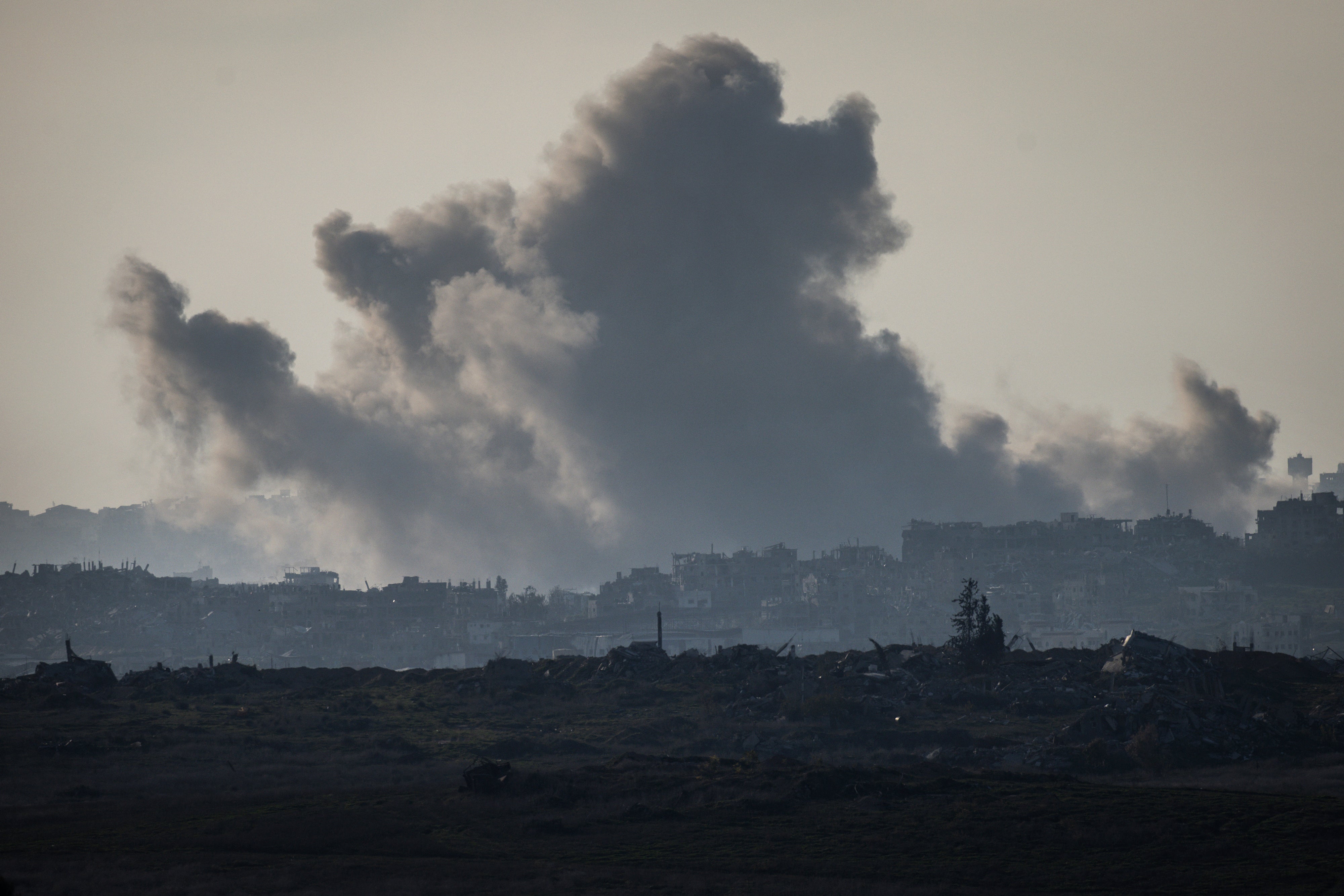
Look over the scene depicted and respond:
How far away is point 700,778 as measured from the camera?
45.5 metres

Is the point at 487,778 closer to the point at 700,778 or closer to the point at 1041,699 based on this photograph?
the point at 700,778

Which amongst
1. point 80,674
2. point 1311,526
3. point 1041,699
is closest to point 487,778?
point 1041,699

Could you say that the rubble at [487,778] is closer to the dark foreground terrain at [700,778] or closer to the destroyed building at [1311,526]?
the dark foreground terrain at [700,778]

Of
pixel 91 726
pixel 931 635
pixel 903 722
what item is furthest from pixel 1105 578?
pixel 91 726

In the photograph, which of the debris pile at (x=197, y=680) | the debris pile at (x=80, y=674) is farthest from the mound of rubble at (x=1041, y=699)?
the debris pile at (x=80, y=674)

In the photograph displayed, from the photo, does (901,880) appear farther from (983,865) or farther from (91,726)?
(91,726)

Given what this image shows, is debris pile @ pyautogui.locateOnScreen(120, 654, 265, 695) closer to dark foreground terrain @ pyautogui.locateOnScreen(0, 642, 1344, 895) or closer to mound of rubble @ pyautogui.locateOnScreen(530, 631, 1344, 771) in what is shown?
dark foreground terrain @ pyautogui.locateOnScreen(0, 642, 1344, 895)

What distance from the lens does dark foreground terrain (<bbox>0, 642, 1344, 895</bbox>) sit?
115 feet

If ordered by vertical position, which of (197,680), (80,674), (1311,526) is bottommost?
(197,680)

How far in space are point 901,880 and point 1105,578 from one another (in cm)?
17116

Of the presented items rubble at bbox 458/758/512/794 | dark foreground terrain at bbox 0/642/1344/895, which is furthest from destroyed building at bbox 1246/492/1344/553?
rubble at bbox 458/758/512/794

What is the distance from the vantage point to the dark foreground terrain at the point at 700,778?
3512 centimetres

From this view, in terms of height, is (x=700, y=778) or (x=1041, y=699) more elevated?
(x=1041, y=699)

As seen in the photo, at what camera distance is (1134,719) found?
5462cm
